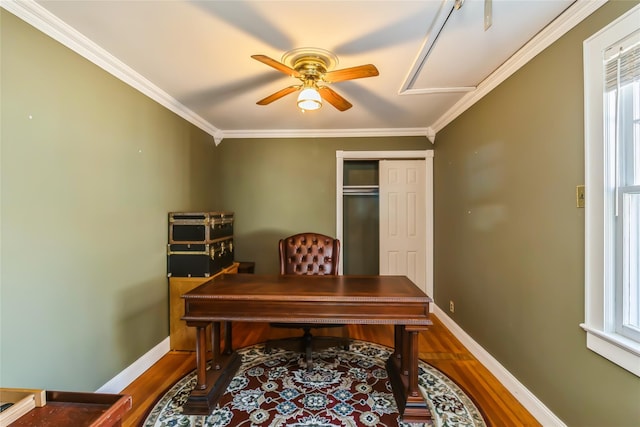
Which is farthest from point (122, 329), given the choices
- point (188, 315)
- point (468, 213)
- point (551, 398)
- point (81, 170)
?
point (468, 213)

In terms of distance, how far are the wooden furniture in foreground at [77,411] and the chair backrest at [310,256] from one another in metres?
1.88

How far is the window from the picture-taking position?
1282 mm

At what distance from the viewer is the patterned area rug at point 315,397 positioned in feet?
5.84

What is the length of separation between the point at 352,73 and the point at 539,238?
1.64 m

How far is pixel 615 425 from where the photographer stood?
1318 millimetres

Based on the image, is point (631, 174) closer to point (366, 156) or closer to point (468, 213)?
point (468, 213)

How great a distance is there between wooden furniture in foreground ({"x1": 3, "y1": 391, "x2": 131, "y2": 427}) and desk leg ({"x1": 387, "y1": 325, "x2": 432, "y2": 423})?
4.99 feet

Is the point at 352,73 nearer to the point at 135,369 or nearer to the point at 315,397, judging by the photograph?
the point at 315,397

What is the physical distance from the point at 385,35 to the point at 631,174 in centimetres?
150

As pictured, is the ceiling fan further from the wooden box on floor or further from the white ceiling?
the wooden box on floor

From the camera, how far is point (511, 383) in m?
2.04

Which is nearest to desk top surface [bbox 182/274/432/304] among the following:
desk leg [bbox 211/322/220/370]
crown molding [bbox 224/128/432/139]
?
desk leg [bbox 211/322/220/370]

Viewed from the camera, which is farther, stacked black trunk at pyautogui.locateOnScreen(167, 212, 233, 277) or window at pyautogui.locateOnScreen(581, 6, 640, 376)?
stacked black trunk at pyautogui.locateOnScreen(167, 212, 233, 277)

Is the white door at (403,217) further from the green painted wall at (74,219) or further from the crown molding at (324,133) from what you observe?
the green painted wall at (74,219)
